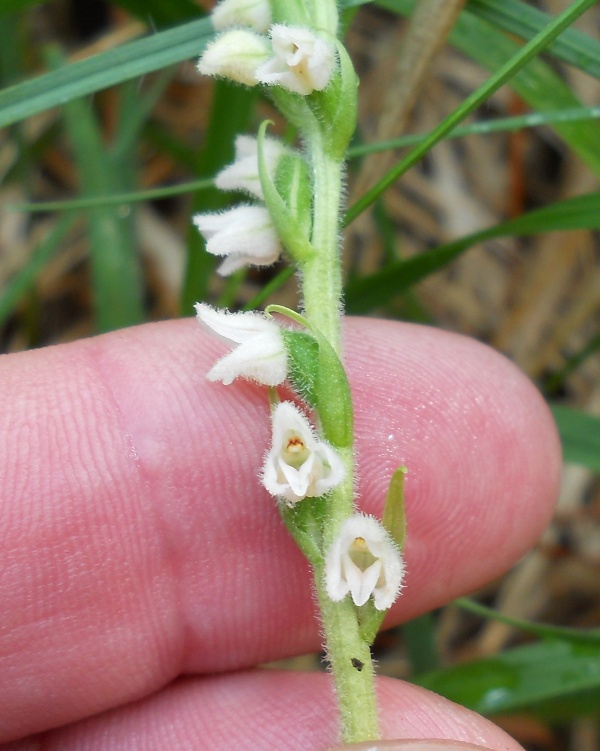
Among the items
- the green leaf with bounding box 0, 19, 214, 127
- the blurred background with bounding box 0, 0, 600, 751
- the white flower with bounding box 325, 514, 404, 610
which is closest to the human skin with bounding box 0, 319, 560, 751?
the blurred background with bounding box 0, 0, 600, 751

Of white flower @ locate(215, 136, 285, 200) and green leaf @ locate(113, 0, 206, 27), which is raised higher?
green leaf @ locate(113, 0, 206, 27)

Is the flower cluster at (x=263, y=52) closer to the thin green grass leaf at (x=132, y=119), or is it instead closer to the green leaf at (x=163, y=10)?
the green leaf at (x=163, y=10)

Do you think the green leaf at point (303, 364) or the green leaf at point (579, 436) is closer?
the green leaf at point (303, 364)

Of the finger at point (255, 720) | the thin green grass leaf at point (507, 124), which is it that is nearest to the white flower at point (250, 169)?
the thin green grass leaf at point (507, 124)

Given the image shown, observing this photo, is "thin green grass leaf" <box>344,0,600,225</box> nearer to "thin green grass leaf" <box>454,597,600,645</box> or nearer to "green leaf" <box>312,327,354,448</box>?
"green leaf" <box>312,327,354,448</box>

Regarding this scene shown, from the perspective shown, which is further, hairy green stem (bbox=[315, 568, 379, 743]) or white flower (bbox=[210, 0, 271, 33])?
white flower (bbox=[210, 0, 271, 33])
